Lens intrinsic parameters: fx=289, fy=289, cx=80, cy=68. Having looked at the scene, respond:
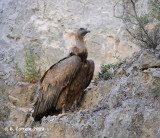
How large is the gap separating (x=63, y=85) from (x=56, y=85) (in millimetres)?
152

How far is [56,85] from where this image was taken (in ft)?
19.2

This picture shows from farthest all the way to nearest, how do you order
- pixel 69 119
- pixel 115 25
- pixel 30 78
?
pixel 115 25, pixel 30 78, pixel 69 119

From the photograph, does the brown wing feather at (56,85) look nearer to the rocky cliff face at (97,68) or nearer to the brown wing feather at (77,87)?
the brown wing feather at (77,87)

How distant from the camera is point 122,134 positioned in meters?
3.80

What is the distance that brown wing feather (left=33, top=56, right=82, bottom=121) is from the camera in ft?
19.0

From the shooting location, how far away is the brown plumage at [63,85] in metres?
5.80

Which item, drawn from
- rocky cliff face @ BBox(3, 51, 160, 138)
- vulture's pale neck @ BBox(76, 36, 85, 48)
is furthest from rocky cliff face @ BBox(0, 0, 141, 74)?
rocky cliff face @ BBox(3, 51, 160, 138)

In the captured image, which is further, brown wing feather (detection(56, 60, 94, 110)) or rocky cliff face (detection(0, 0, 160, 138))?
brown wing feather (detection(56, 60, 94, 110))

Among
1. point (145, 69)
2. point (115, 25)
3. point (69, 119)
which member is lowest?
point (69, 119)

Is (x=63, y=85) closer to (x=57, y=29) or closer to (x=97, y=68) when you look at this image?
(x=97, y=68)

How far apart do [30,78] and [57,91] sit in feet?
8.69

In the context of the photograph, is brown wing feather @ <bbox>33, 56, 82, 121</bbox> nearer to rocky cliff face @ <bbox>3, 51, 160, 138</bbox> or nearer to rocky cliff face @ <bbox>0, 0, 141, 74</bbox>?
rocky cliff face @ <bbox>3, 51, 160, 138</bbox>

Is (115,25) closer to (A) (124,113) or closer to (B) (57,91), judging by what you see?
(B) (57,91)

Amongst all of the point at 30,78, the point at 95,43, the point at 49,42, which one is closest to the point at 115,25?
the point at 95,43
